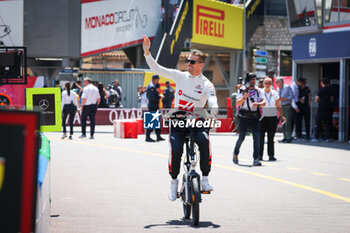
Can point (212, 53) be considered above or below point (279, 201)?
above

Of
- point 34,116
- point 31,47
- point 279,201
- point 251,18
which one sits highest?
point 251,18

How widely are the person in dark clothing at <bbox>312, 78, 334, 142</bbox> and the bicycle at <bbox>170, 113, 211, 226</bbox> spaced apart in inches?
524

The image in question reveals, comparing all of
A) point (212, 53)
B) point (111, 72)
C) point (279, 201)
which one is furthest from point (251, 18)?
point (279, 201)

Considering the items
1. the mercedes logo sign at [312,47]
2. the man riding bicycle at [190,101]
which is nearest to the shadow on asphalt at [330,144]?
the mercedes logo sign at [312,47]

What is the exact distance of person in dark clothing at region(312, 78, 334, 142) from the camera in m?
20.2

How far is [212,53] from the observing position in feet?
117

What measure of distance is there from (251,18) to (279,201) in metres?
27.4

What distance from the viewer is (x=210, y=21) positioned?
3253 centimetres

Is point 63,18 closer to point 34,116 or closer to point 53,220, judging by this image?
point 53,220

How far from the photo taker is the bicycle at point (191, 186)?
6.80 metres

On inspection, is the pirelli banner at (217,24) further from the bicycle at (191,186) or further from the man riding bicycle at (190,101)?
the bicycle at (191,186)

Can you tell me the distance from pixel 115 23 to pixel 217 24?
16.3 ft

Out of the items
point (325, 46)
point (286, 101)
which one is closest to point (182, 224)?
point (286, 101)

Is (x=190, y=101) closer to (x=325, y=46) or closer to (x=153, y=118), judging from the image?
(x=153, y=118)
